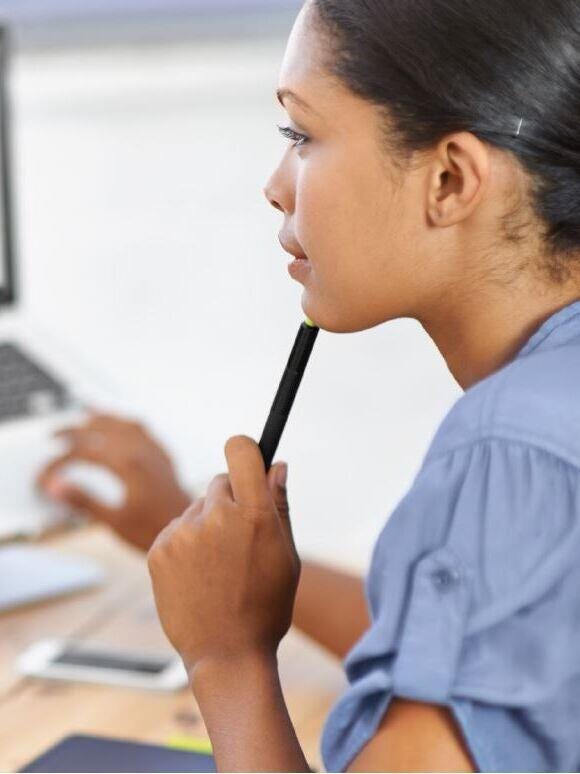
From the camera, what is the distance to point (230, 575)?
2.40ft

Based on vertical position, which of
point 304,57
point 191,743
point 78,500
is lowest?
point 191,743

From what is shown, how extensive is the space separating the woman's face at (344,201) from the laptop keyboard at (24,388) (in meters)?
0.67

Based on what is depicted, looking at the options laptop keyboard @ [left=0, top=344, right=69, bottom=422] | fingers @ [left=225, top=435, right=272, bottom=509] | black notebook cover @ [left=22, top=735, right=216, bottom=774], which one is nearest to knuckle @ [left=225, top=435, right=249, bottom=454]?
fingers @ [left=225, top=435, right=272, bottom=509]

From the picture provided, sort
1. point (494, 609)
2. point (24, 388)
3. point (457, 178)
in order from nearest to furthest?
point (494, 609)
point (457, 178)
point (24, 388)

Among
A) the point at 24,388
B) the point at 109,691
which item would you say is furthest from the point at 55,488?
the point at 109,691

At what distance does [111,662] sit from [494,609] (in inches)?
21.6

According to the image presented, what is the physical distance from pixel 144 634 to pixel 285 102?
572 millimetres

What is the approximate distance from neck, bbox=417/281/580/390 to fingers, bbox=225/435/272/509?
0.13 metres

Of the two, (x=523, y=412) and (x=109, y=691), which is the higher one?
(x=523, y=412)

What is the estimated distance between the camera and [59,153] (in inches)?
73.9

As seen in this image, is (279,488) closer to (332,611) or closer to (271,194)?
(271,194)

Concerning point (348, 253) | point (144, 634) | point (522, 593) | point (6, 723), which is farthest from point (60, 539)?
point (522, 593)

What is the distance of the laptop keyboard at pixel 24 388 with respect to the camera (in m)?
1.34

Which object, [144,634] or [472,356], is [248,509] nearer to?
[472,356]
